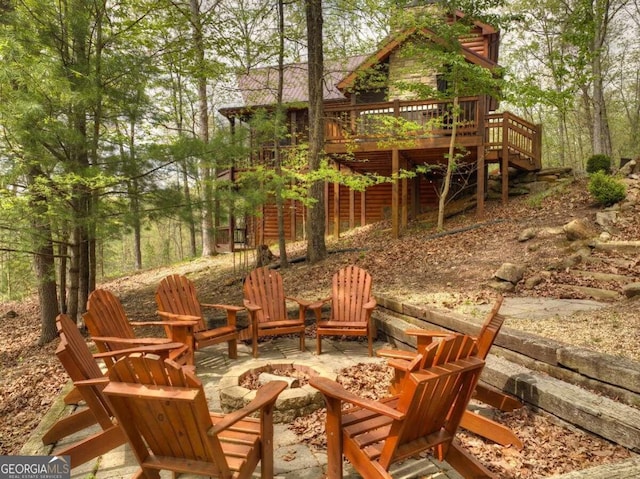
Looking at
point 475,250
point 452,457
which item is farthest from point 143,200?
point 475,250

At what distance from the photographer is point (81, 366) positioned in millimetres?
2533

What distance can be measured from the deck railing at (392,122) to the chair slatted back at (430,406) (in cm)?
843

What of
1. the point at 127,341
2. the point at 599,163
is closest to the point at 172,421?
the point at 127,341

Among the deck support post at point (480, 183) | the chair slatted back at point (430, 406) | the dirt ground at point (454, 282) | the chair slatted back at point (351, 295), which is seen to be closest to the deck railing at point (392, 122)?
the deck support post at point (480, 183)

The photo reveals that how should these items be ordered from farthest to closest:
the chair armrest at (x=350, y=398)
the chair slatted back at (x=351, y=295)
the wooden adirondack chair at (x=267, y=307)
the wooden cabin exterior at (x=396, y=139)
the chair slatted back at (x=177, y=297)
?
1. the wooden cabin exterior at (x=396, y=139)
2. the chair slatted back at (x=351, y=295)
3. the wooden adirondack chair at (x=267, y=307)
4. the chair slatted back at (x=177, y=297)
5. the chair armrest at (x=350, y=398)

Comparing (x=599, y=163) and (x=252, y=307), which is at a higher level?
(x=599, y=163)

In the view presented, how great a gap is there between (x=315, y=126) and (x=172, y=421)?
842 cm

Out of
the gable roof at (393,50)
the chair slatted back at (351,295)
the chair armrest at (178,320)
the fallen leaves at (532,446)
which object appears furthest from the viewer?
the gable roof at (393,50)

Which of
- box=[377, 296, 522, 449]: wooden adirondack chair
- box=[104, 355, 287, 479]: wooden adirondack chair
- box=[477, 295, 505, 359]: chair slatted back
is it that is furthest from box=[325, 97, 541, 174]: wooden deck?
box=[104, 355, 287, 479]: wooden adirondack chair

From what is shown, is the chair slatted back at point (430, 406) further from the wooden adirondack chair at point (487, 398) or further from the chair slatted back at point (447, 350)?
the wooden adirondack chair at point (487, 398)

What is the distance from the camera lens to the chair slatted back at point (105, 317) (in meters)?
3.41

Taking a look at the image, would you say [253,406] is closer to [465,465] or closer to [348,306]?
[465,465]

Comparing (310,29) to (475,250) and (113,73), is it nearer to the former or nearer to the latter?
(113,73)

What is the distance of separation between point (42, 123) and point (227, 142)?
229 cm
